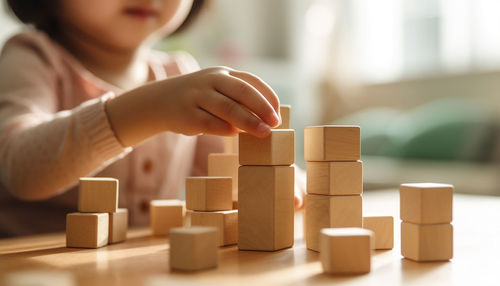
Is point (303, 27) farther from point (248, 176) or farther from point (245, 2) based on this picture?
point (248, 176)

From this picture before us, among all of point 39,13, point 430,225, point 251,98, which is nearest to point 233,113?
point 251,98

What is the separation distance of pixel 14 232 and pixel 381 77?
144 inches

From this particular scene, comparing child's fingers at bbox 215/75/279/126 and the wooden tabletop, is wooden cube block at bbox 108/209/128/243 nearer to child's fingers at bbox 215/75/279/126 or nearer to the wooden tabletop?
the wooden tabletop

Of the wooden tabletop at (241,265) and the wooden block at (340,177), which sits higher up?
the wooden block at (340,177)

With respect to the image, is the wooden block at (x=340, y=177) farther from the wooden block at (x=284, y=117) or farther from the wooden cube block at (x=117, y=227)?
the wooden cube block at (x=117, y=227)

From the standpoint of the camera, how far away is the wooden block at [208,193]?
60cm

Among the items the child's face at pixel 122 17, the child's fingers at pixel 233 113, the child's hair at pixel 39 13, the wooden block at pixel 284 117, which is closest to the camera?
the child's fingers at pixel 233 113

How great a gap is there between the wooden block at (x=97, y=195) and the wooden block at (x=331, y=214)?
24cm

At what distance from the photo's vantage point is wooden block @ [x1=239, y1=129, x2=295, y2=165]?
55cm

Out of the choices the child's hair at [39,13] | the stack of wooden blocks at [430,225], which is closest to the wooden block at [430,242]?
the stack of wooden blocks at [430,225]

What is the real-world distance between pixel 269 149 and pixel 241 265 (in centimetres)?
13

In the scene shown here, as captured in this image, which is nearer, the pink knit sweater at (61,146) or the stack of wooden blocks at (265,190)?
the stack of wooden blocks at (265,190)

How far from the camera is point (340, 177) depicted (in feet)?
1.85

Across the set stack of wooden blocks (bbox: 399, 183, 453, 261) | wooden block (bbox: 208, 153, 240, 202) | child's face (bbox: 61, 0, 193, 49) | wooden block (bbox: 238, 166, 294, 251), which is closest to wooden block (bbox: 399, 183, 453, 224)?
stack of wooden blocks (bbox: 399, 183, 453, 261)
